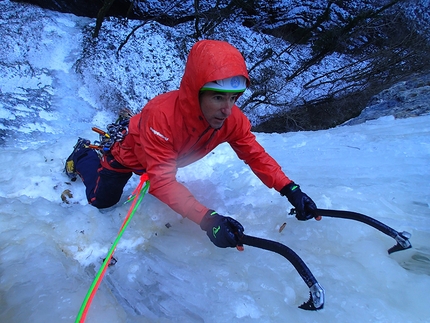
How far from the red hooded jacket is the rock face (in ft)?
7.41

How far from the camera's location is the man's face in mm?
1650

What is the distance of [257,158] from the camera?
2.16 m

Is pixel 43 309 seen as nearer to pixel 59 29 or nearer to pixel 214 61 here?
pixel 214 61

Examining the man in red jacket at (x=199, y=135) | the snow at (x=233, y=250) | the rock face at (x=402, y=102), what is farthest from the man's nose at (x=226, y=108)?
the rock face at (x=402, y=102)

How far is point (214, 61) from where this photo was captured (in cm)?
154

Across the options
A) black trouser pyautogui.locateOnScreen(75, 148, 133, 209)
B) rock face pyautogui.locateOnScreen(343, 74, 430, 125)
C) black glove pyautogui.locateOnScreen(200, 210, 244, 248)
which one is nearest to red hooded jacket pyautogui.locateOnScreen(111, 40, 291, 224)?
black glove pyautogui.locateOnScreen(200, 210, 244, 248)

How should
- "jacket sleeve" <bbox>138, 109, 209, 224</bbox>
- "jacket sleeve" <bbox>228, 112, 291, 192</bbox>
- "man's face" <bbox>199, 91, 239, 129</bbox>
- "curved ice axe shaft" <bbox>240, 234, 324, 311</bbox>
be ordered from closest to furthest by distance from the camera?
"curved ice axe shaft" <bbox>240, 234, 324, 311</bbox>
"man's face" <bbox>199, 91, 239, 129</bbox>
"jacket sleeve" <bbox>138, 109, 209, 224</bbox>
"jacket sleeve" <bbox>228, 112, 291, 192</bbox>

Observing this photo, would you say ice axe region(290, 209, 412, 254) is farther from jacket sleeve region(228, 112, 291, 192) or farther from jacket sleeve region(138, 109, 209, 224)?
jacket sleeve region(138, 109, 209, 224)

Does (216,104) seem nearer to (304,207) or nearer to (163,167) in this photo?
(163,167)

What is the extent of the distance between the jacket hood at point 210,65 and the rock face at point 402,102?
2.68 metres

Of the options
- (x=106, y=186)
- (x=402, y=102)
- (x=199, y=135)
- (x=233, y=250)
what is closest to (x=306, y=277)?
(x=233, y=250)

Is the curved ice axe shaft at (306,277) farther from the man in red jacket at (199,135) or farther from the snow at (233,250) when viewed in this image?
the man in red jacket at (199,135)

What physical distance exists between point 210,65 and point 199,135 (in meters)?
0.52

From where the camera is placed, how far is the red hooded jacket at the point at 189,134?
1568 mm
